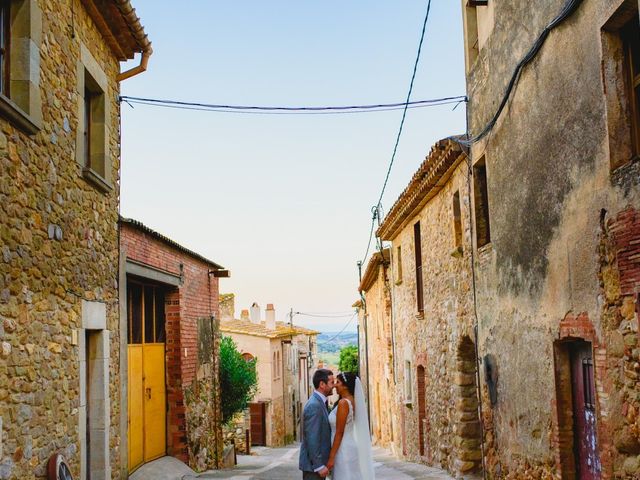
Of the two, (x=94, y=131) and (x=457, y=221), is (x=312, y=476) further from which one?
(x=457, y=221)

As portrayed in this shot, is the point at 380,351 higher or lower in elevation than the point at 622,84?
lower

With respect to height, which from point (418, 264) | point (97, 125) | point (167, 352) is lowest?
point (167, 352)

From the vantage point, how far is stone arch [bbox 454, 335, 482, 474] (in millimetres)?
11273

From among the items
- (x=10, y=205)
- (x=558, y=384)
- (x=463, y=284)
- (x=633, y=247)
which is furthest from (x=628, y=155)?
(x=463, y=284)

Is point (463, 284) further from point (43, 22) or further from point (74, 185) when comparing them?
point (43, 22)

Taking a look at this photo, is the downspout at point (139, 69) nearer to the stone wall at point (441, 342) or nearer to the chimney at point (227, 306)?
the stone wall at point (441, 342)

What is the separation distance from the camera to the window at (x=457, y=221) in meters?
11.6

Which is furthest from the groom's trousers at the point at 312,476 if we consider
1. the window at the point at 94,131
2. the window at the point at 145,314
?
the window at the point at 145,314

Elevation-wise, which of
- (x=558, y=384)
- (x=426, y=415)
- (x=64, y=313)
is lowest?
(x=426, y=415)

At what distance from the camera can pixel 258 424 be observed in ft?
107

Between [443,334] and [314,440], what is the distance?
612 centimetres

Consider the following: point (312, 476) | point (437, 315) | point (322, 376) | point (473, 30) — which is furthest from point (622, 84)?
point (437, 315)

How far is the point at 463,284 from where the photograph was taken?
444 inches

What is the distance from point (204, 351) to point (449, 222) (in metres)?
5.47
